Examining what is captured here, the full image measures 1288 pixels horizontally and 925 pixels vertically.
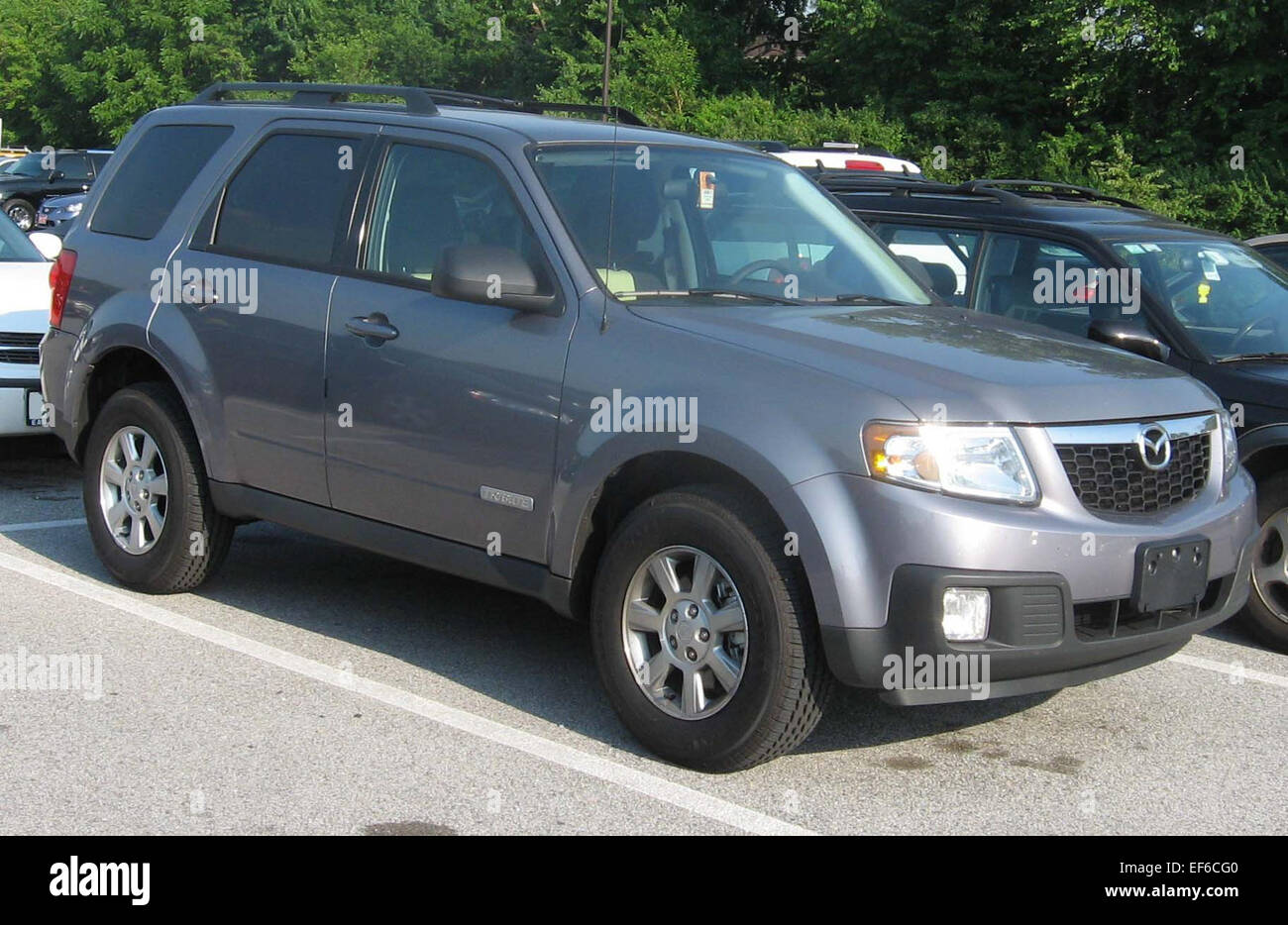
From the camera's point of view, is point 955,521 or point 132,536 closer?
point 955,521

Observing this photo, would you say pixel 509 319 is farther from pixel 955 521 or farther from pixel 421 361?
pixel 955 521

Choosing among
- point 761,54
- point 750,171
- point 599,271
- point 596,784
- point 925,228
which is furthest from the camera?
point 761,54

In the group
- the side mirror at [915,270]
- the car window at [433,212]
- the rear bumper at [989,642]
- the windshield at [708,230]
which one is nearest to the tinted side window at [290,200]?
the car window at [433,212]

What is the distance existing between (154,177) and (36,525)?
2.16 meters

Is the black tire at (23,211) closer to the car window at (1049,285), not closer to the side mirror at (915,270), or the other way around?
the car window at (1049,285)

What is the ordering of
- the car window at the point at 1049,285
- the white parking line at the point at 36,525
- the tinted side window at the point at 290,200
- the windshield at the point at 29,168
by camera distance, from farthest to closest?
the windshield at the point at 29,168 → the white parking line at the point at 36,525 → the car window at the point at 1049,285 → the tinted side window at the point at 290,200

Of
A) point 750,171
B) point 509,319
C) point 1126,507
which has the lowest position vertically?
point 1126,507

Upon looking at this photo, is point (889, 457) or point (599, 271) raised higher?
point (599, 271)

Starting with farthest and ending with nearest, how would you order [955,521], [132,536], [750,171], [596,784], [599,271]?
[132,536], [750,171], [599,271], [596,784], [955,521]

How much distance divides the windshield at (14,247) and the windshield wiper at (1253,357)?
716cm

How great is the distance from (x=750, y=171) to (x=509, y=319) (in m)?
1.32

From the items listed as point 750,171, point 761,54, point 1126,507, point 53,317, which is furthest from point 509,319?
point 761,54

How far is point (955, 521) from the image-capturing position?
167 inches

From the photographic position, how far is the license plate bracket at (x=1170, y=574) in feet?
14.9
